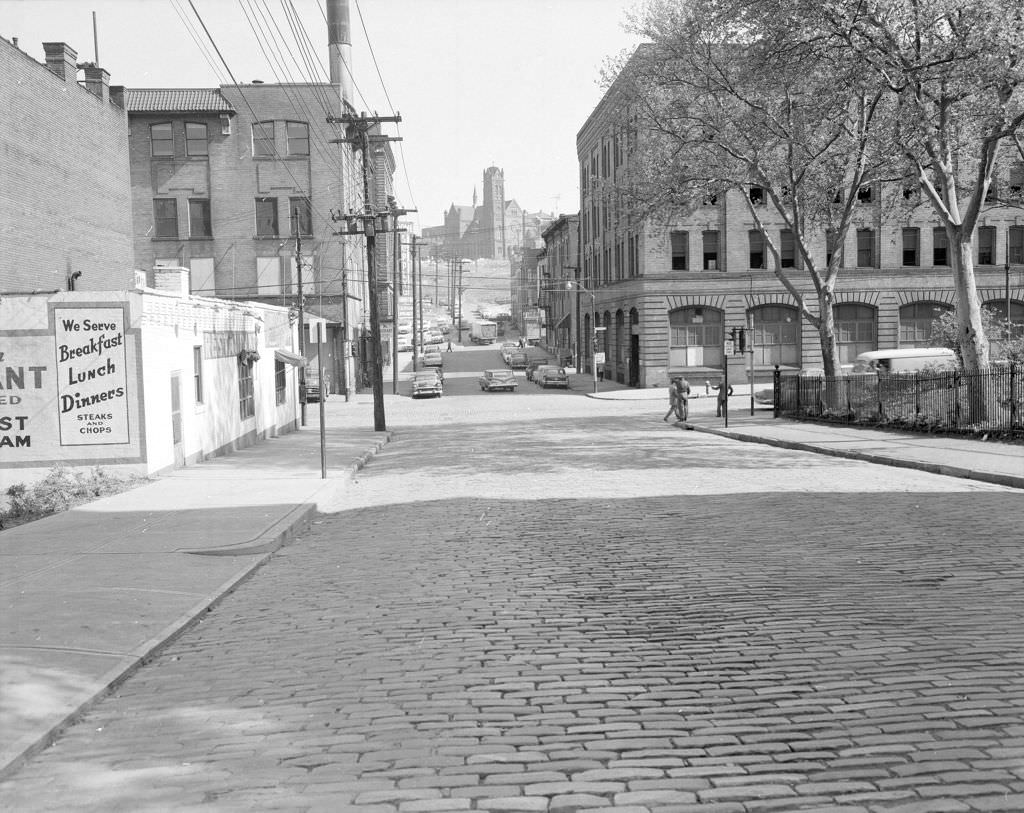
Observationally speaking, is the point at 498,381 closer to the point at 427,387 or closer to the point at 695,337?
the point at 427,387

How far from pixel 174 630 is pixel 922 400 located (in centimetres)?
2199

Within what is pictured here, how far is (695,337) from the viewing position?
2132 inches

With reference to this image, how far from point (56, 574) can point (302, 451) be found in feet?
45.1

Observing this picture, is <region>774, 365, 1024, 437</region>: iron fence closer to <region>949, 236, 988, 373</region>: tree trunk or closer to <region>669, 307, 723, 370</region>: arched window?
<region>949, 236, 988, 373</region>: tree trunk

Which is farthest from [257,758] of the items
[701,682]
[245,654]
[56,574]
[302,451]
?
[302,451]

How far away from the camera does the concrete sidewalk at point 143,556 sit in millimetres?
6422

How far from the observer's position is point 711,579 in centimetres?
888

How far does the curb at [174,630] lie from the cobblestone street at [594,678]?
0.09 m

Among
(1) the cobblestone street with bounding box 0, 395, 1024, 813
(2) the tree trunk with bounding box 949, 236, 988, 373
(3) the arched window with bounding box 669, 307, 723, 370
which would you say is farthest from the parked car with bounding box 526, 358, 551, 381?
(1) the cobblestone street with bounding box 0, 395, 1024, 813

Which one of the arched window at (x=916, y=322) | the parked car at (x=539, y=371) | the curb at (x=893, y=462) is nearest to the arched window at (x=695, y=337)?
the arched window at (x=916, y=322)

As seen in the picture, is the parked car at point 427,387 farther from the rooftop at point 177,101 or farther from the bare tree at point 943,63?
the bare tree at point 943,63

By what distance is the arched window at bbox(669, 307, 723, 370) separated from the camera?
53.8m

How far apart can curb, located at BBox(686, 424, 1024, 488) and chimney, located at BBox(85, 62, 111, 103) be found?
23.7 meters

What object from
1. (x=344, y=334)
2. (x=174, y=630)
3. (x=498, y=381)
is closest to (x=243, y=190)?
(x=344, y=334)
